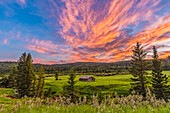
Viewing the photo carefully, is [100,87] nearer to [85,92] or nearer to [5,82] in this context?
[85,92]

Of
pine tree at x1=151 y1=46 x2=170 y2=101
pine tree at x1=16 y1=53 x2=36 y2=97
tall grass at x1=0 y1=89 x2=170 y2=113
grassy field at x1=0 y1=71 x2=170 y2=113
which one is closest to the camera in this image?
tall grass at x1=0 y1=89 x2=170 y2=113

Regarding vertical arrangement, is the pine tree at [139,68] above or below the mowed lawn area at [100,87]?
above

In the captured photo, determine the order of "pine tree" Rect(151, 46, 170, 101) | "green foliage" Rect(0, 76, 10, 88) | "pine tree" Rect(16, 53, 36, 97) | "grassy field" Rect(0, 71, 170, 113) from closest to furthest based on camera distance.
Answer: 1. "grassy field" Rect(0, 71, 170, 113)
2. "pine tree" Rect(151, 46, 170, 101)
3. "pine tree" Rect(16, 53, 36, 97)
4. "green foliage" Rect(0, 76, 10, 88)

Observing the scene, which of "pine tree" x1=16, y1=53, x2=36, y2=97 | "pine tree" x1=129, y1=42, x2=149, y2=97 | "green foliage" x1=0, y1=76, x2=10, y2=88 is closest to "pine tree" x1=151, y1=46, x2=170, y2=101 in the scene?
"pine tree" x1=129, y1=42, x2=149, y2=97

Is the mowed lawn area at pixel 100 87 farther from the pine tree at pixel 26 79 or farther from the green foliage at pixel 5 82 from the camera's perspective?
the green foliage at pixel 5 82

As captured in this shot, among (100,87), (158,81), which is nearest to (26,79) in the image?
(100,87)

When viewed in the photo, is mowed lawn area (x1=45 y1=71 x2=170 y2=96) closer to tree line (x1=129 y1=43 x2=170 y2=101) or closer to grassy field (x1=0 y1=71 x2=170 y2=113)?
grassy field (x1=0 y1=71 x2=170 y2=113)

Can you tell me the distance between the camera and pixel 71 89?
35.0m

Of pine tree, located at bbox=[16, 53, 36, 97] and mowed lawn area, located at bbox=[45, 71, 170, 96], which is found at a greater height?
pine tree, located at bbox=[16, 53, 36, 97]

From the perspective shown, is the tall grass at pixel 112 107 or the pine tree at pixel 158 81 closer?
the tall grass at pixel 112 107

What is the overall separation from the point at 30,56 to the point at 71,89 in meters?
25.0

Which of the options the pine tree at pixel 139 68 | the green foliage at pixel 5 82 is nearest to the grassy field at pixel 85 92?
the pine tree at pixel 139 68

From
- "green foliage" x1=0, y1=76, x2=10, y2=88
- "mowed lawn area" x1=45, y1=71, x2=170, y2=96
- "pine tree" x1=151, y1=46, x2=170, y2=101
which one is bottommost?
"mowed lawn area" x1=45, y1=71, x2=170, y2=96

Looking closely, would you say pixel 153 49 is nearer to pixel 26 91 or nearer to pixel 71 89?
pixel 71 89
